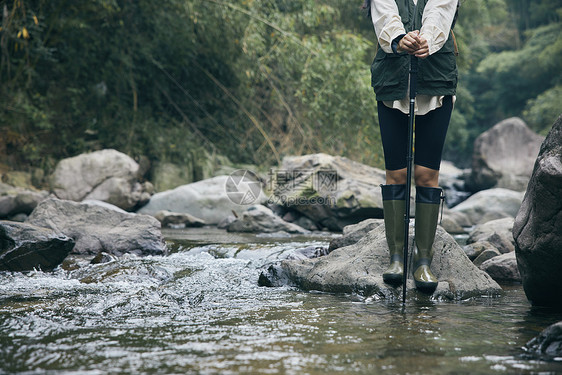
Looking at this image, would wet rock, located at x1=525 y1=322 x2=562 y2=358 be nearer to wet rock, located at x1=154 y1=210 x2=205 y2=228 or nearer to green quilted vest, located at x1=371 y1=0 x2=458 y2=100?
green quilted vest, located at x1=371 y1=0 x2=458 y2=100

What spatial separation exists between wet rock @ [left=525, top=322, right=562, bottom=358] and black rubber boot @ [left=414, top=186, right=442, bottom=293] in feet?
3.80

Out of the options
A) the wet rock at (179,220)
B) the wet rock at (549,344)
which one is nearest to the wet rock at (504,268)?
the wet rock at (549,344)

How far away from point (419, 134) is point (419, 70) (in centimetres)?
36

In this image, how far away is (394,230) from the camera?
3.31 metres

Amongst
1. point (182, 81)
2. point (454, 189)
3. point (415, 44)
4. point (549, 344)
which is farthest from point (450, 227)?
point (454, 189)

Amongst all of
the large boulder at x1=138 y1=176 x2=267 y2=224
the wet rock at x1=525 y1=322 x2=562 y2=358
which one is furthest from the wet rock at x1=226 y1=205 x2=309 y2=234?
the wet rock at x1=525 y1=322 x2=562 y2=358

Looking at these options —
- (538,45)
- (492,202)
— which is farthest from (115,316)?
(538,45)

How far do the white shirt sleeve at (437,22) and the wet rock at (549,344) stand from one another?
1.54 m

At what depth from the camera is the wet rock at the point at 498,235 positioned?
5.54 meters

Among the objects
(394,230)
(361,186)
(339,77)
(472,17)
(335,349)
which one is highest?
(472,17)

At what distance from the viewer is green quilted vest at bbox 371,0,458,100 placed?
3.14m

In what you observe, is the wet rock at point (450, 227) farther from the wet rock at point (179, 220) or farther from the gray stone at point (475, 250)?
the wet rock at point (179, 220)

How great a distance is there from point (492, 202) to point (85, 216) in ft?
25.3

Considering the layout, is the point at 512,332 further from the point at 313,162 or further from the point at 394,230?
the point at 313,162
